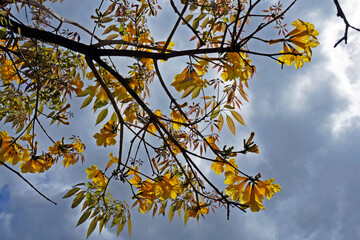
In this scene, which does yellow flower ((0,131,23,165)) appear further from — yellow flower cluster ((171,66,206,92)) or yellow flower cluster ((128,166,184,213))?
yellow flower cluster ((171,66,206,92))

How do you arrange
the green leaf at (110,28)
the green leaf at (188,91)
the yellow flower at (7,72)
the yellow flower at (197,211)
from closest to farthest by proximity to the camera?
the green leaf at (188,91), the yellow flower at (197,211), the green leaf at (110,28), the yellow flower at (7,72)

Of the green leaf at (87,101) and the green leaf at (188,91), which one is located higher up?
the green leaf at (188,91)

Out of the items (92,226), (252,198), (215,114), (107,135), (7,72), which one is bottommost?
(92,226)

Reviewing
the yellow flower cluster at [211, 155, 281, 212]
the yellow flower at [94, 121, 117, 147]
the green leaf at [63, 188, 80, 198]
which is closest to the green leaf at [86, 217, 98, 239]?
the green leaf at [63, 188, 80, 198]

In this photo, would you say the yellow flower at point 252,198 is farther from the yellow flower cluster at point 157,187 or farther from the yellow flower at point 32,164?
the yellow flower at point 32,164

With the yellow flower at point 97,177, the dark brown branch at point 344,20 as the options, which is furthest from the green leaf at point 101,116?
the dark brown branch at point 344,20

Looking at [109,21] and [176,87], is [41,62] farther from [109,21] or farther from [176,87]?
[176,87]

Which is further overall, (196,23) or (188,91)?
(196,23)

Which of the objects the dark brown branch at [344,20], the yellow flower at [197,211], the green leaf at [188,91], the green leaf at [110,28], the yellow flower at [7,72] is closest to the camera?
the dark brown branch at [344,20]

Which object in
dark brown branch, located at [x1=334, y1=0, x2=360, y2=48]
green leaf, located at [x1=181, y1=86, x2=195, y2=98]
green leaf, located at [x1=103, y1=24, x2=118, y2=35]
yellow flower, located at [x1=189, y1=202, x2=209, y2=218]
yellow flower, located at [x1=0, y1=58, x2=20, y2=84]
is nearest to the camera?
dark brown branch, located at [x1=334, y1=0, x2=360, y2=48]

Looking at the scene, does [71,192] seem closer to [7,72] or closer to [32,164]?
[32,164]

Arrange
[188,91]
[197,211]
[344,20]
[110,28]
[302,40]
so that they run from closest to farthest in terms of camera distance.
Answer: [344,20], [302,40], [188,91], [197,211], [110,28]

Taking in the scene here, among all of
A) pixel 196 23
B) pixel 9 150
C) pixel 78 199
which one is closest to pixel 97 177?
pixel 78 199

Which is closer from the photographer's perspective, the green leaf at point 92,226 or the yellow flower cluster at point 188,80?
the yellow flower cluster at point 188,80
